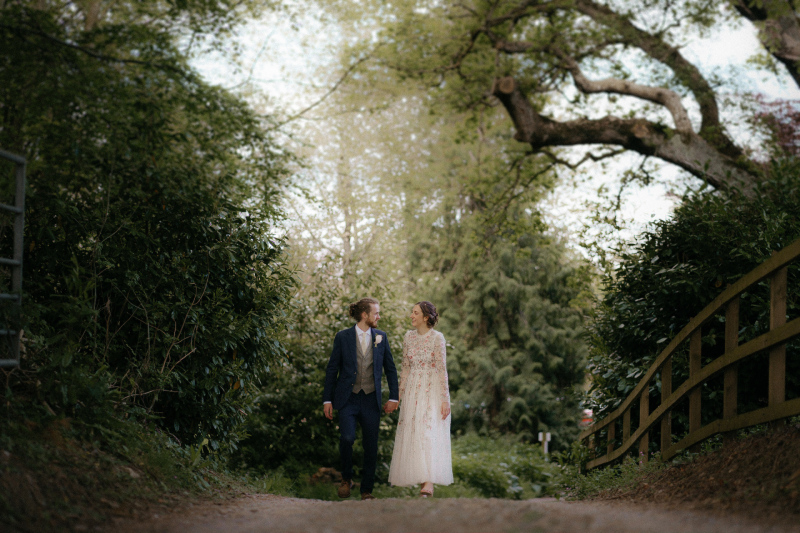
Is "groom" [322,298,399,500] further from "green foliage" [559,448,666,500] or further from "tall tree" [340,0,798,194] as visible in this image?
"tall tree" [340,0,798,194]

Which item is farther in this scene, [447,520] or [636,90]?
[636,90]

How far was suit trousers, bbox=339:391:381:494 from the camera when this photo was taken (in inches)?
274

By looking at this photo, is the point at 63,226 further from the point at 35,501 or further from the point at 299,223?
the point at 299,223

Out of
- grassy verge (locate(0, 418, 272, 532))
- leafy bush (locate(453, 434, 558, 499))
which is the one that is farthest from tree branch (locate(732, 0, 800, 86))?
grassy verge (locate(0, 418, 272, 532))

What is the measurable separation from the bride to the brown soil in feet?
7.36

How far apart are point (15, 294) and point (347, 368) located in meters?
3.34

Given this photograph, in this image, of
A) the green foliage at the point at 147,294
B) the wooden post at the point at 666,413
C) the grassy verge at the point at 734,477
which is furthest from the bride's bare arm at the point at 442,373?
the wooden post at the point at 666,413

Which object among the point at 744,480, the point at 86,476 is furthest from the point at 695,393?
the point at 86,476

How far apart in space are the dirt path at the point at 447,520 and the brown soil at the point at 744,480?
0.66 feet

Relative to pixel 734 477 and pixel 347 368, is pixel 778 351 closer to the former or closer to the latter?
pixel 734 477

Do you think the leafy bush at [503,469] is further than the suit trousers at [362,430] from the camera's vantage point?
Yes

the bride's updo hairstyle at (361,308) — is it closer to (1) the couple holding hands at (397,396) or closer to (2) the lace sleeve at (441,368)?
(1) the couple holding hands at (397,396)

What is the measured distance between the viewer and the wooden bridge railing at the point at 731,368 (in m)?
4.39

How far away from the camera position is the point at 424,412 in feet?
24.0
